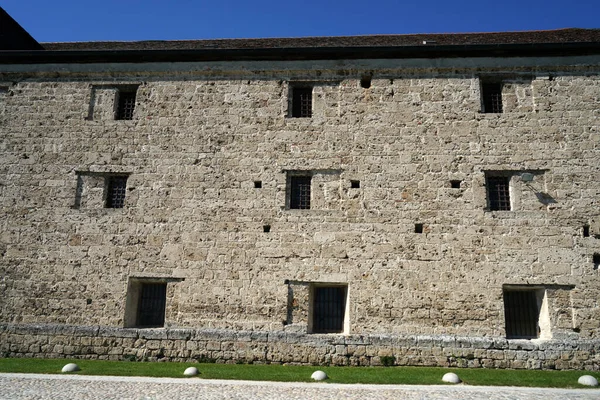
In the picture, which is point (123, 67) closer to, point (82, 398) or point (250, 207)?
point (250, 207)

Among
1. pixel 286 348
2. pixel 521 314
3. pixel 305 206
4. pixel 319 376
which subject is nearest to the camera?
pixel 319 376

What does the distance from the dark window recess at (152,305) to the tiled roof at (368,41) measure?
636 centimetres

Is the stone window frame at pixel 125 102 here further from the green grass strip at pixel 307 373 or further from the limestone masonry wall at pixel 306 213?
the green grass strip at pixel 307 373

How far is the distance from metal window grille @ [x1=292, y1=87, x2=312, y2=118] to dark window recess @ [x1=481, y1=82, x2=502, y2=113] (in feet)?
13.6

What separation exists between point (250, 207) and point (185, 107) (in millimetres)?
3063

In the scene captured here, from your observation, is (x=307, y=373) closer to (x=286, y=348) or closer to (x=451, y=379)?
(x=286, y=348)

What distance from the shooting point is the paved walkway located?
675cm

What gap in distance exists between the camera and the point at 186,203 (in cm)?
1134

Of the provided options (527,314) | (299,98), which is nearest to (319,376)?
(527,314)

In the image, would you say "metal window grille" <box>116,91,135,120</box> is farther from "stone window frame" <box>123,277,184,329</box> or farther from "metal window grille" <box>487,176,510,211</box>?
"metal window grille" <box>487,176,510,211</box>

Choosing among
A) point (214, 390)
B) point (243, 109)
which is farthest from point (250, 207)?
point (214, 390)

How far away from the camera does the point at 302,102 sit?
11953 millimetres

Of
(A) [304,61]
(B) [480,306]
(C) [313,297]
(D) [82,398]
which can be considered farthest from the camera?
(A) [304,61]

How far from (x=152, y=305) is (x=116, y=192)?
2861 millimetres
